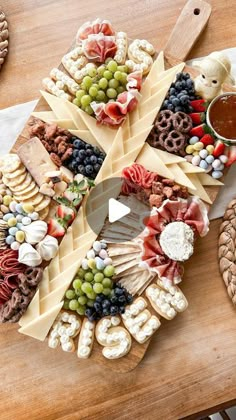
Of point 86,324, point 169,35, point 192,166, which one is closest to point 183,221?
point 192,166

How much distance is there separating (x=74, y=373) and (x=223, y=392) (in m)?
0.38

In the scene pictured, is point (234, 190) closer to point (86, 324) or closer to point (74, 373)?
point (86, 324)

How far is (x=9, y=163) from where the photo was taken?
62.1 inches

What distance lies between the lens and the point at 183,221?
4.98 ft

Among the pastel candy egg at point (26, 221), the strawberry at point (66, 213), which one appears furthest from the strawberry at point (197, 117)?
the pastel candy egg at point (26, 221)

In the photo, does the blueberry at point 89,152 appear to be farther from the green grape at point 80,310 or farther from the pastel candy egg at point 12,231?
the green grape at point 80,310

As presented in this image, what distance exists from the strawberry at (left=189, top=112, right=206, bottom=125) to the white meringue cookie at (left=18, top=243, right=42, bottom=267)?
1.72 ft

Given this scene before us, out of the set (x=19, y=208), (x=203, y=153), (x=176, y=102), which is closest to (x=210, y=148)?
(x=203, y=153)

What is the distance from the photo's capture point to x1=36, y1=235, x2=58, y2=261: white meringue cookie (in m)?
1.54

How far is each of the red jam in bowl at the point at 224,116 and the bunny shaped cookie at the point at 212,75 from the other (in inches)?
1.3

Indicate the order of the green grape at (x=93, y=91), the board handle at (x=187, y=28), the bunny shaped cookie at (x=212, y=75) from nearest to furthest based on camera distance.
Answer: the bunny shaped cookie at (x=212, y=75)
the green grape at (x=93, y=91)
the board handle at (x=187, y=28)

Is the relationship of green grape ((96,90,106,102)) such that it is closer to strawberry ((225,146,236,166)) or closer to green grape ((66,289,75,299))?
strawberry ((225,146,236,166))

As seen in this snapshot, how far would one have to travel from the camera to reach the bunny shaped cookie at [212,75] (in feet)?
4.90
